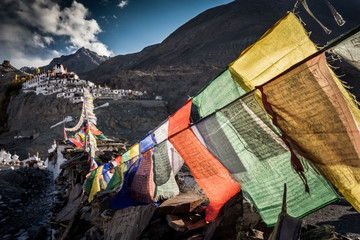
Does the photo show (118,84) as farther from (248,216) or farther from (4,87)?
(248,216)

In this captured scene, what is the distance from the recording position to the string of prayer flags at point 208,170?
2719 millimetres

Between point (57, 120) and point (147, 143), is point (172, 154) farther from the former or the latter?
point (57, 120)

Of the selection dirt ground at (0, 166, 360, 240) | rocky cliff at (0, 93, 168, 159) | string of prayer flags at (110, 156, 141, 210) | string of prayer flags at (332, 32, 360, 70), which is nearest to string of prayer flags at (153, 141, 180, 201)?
string of prayer flags at (110, 156, 141, 210)

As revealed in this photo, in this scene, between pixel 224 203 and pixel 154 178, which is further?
pixel 154 178

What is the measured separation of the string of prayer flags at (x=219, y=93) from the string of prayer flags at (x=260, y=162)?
2.13 feet

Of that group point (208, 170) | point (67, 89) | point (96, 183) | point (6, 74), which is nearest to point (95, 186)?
point (96, 183)

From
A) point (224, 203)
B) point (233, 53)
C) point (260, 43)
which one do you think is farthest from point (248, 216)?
point (233, 53)

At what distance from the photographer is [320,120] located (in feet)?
5.99

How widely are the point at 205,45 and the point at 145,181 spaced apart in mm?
79016

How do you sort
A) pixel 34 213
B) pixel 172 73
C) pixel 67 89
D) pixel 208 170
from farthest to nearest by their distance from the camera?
1. pixel 172 73
2. pixel 67 89
3. pixel 34 213
4. pixel 208 170

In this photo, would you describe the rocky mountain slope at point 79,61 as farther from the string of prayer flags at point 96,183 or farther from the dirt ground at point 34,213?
the string of prayer flags at point 96,183

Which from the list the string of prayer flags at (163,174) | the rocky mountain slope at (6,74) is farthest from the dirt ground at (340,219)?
the rocky mountain slope at (6,74)

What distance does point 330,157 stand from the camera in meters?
1.84

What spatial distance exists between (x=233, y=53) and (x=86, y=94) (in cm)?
5904
